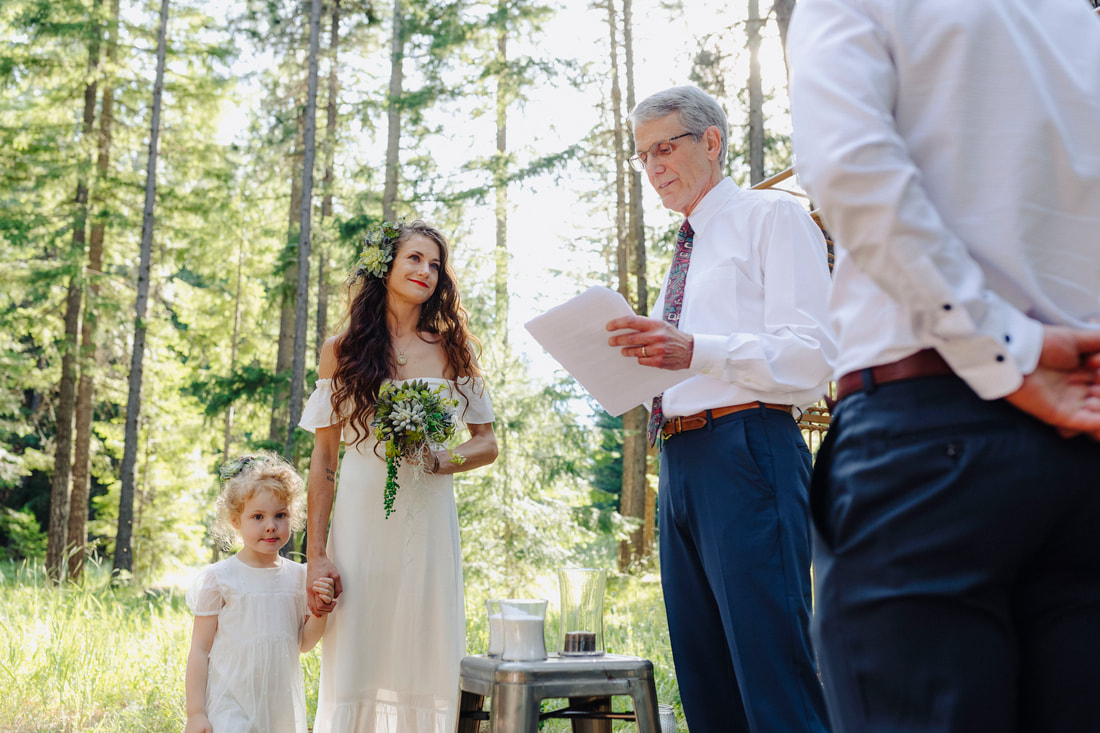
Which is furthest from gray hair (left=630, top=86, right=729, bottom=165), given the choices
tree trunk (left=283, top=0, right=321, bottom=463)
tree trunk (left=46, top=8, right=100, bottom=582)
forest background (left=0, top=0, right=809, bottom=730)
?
tree trunk (left=46, top=8, right=100, bottom=582)

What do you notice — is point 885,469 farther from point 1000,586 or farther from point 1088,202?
point 1088,202

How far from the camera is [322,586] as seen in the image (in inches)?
127

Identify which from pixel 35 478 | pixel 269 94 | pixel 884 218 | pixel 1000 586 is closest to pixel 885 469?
pixel 1000 586

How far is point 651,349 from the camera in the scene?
6.70 ft

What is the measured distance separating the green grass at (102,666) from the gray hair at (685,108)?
3.19 meters

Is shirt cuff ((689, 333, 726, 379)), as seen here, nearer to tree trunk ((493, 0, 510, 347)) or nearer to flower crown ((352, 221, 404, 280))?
flower crown ((352, 221, 404, 280))

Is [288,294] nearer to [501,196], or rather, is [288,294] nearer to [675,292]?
[501,196]

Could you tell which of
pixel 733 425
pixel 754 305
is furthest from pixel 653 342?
pixel 754 305

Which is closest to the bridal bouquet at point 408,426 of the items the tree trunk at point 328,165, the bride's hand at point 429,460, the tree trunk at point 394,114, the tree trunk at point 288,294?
the bride's hand at point 429,460

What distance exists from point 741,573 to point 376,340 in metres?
1.85

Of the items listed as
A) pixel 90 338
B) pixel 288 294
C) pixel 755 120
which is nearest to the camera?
pixel 755 120

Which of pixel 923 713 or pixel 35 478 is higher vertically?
pixel 35 478

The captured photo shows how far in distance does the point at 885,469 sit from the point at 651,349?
37.8 inches

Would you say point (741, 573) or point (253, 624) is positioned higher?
point (741, 573)
